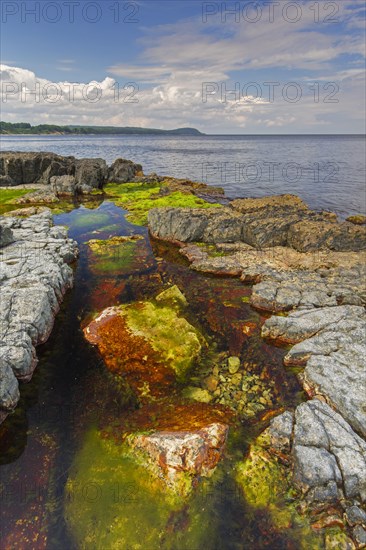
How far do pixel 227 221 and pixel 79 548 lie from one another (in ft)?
84.6

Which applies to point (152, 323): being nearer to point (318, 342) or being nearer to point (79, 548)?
point (318, 342)

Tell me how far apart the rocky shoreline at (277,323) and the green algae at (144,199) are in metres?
7.65

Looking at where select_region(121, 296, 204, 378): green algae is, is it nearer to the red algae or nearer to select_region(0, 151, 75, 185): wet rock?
the red algae

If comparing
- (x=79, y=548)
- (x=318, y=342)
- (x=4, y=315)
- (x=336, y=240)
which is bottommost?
(x=79, y=548)

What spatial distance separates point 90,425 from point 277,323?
989 cm

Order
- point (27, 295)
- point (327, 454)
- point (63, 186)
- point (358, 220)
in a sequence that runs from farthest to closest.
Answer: point (63, 186) < point (358, 220) < point (27, 295) < point (327, 454)

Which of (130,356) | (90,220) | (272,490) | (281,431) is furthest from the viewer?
(90,220)

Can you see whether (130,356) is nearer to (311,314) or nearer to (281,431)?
(281,431)

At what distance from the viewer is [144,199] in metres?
47.0

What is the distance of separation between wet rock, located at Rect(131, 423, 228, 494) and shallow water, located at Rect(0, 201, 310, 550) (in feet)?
1.31

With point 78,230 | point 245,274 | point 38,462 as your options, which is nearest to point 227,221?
point 245,274

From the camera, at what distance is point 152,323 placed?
1645cm

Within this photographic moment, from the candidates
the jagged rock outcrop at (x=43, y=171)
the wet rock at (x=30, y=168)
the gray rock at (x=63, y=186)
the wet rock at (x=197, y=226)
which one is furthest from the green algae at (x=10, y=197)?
the wet rock at (x=197, y=226)

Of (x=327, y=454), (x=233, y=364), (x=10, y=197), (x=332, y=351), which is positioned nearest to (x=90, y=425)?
(x=233, y=364)
